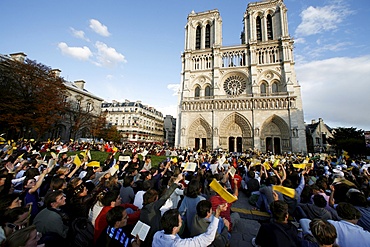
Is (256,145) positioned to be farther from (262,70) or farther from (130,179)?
(130,179)

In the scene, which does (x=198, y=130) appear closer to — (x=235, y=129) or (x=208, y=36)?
(x=235, y=129)

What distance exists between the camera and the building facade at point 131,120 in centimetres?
3691

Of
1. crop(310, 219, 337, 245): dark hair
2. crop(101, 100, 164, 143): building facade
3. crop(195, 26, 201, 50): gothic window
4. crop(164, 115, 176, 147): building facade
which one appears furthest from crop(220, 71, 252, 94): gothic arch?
crop(164, 115, 176, 147): building facade

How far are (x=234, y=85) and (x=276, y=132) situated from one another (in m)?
10.3

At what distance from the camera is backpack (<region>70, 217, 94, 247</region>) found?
7.29ft

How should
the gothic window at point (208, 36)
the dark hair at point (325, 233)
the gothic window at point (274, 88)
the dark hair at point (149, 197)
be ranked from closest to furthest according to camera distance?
the dark hair at point (325, 233) → the dark hair at point (149, 197) → the gothic window at point (274, 88) → the gothic window at point (208, 36)

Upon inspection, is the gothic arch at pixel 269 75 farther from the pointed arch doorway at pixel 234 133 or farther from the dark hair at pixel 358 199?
the dark hair at pixel 358 199

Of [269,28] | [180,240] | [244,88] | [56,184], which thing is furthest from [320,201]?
[269,28]

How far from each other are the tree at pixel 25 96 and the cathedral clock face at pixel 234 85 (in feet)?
81.6

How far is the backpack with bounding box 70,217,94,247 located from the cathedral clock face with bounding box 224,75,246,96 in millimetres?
28026

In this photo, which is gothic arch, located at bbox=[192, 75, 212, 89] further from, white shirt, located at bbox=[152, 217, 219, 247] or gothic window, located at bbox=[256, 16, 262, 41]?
white shirt, located at bbox=[152, 217, 219, 247]

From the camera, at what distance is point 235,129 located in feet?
86.7

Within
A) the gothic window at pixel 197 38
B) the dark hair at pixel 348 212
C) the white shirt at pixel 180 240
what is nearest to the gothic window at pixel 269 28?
the gothic window at pixel 197 38

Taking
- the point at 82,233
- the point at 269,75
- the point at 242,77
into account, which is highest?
the point at 242,77
